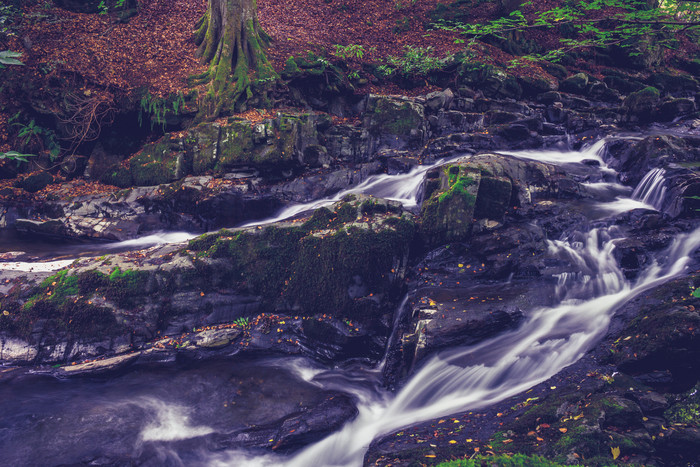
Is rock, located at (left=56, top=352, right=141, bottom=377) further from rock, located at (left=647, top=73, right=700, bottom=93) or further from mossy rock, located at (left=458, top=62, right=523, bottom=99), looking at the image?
rock, located at (left=647, top=73, right=700, bottom=93)

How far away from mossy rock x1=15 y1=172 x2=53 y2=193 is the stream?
21.6ft

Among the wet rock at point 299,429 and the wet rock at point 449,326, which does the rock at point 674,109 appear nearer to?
the wet rock at point 449,326

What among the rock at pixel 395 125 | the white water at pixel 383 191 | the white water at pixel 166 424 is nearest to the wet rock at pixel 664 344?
the white water at pixel 383 191

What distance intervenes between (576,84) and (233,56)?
12.3m

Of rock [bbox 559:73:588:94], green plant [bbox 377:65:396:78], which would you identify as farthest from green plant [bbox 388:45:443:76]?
rock [bbox 559:73:588:94]

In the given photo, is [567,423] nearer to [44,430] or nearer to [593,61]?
[44,430]

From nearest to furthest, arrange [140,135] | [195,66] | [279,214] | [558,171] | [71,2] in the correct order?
[558,171] < [279,214] < [140,135] < [195,66] < [71,2]

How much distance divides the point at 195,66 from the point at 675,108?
15.4 m

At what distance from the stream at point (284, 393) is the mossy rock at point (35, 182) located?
659 cm

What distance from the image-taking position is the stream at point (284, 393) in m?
5.03

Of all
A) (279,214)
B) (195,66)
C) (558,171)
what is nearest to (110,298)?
(279,214)

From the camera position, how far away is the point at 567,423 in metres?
3.61

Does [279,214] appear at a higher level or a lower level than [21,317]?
higher

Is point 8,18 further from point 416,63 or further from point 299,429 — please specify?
point 299,429
